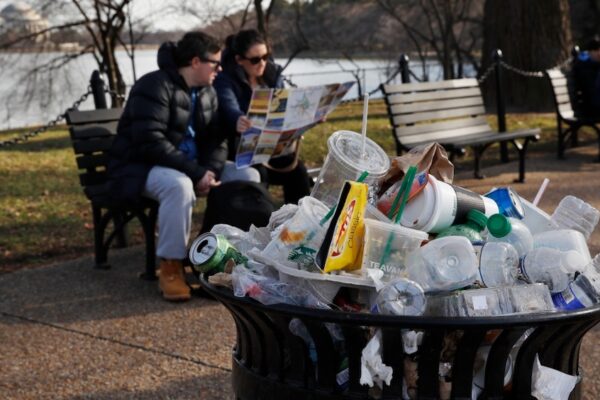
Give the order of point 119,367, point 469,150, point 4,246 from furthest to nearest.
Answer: point 469,150
point 4,246
point 119,367

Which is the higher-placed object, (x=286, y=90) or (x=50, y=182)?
(x=286, y=90)

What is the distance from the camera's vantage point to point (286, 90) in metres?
5.43

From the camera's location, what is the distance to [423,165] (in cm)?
246

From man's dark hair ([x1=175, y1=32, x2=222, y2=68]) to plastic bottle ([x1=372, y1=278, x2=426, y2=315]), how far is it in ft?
11.7

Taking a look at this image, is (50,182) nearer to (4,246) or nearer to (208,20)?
(4,246)

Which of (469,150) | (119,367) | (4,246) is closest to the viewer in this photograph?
(119,367)

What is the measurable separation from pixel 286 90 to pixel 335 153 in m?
3.01

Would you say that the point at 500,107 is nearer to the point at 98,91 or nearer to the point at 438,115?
the point at 438,115

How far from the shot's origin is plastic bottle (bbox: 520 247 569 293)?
215 cm

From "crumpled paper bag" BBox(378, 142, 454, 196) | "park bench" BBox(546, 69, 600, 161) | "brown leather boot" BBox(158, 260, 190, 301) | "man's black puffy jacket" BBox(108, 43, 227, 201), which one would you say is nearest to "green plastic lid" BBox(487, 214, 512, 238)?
"crumpled paper bag" BBox(378, 142, 454, 196)

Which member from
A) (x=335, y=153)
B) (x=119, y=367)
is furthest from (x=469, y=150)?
(x=335, y=153)

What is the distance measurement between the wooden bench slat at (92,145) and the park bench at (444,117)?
2.84m

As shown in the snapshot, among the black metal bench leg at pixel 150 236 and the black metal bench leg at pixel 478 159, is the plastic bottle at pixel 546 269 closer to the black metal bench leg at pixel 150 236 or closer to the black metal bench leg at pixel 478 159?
the black metal bench leg at pixel 150 236

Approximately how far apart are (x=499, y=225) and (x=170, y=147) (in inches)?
128
